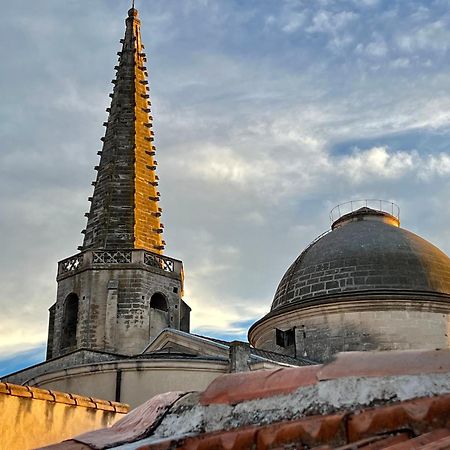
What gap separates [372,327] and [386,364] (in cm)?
2257

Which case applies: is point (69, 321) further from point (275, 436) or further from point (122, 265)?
point (275, 436)

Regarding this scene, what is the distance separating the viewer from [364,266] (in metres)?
26.9

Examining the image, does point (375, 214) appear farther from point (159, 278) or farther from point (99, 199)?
point (99, 199)

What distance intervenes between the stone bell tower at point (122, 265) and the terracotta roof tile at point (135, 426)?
24.7 m

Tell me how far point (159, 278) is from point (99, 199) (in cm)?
532

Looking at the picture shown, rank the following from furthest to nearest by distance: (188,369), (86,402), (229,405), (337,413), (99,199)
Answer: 1. (99,199)
2. (188,369)
3. (86,402)
4. (229,405)
5. (337,413)

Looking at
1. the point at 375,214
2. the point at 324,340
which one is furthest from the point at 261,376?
the point at 375,214

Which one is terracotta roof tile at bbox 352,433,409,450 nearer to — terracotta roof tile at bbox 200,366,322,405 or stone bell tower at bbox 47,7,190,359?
terracotta roof tile at bbox 200,366,322,405

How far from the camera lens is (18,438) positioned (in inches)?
413

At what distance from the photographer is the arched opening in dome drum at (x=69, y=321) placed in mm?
29750

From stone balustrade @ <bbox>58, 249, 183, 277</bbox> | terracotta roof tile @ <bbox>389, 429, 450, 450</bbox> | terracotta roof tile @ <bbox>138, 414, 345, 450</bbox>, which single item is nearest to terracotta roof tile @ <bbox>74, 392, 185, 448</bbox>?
terracotta roof tile @ <bbox>138, 414, 345, 450</bbox>

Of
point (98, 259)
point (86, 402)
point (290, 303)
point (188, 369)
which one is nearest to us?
point (86, 402)

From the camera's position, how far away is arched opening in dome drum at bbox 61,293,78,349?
97.6 ft

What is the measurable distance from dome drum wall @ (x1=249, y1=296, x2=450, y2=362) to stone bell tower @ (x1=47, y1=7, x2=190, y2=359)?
6.01 m
